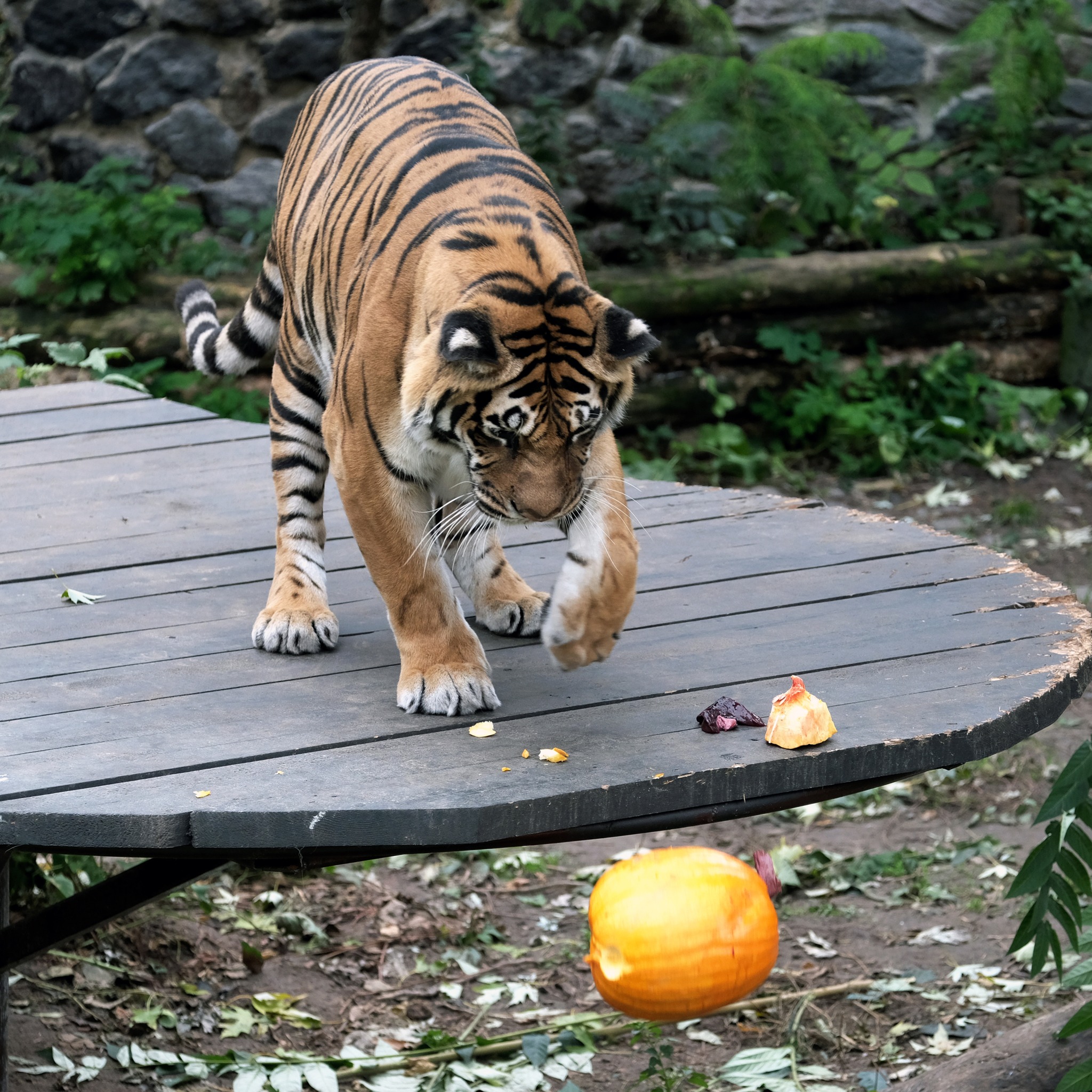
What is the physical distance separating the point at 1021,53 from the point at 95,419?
17.3 feet

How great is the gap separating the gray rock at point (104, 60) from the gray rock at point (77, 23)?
3 centimetres

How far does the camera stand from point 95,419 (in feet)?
13.7

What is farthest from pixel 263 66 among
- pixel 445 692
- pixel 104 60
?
pixel 445 692

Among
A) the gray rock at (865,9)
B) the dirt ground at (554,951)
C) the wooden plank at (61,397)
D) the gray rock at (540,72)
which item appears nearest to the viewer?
the dirt ground at (554,951)

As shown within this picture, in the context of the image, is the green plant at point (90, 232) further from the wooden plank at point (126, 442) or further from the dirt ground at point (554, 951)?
the dirt ground at point (554, 951)

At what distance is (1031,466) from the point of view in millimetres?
7012

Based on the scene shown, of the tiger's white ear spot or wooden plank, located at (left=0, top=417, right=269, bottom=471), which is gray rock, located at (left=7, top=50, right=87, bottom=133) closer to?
wooden plank, located at (left=0, top=417, right=269, bottom=471)

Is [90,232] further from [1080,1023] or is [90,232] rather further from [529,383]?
[1080,1023]

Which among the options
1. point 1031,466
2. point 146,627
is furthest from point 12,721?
point 1031,466

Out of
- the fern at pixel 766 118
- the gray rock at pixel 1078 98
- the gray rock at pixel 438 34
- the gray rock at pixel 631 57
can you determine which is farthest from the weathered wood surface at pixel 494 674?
the gray rock at pixel 1078 98

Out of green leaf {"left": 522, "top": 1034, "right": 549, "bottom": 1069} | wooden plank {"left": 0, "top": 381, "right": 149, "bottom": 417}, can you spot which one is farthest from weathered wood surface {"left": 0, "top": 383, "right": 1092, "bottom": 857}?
green leaf {"left": 522, "top": 1034, "right": 549, "bottom": 1069}

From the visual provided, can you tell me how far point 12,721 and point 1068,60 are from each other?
278 inches

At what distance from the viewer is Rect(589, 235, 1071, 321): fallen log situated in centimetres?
670

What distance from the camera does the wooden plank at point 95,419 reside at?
408 centimetres
